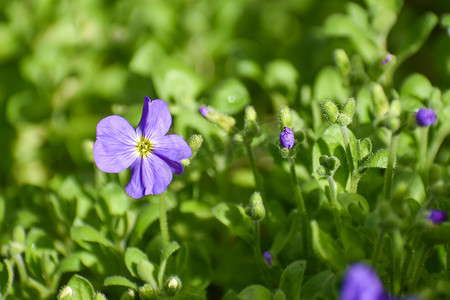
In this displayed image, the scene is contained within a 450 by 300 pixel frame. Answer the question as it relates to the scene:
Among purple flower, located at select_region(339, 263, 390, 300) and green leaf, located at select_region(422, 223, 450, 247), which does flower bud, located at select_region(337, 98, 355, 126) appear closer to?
green leaf, located at select_region(422, 223, 450, 247)

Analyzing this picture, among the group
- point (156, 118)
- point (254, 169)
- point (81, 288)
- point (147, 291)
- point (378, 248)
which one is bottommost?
point (81, 288)

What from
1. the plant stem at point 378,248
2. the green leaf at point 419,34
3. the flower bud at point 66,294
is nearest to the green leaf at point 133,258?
the flower bud at point 66,294

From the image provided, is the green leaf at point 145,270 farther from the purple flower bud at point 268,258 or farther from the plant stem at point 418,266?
the plant stem at point 418,266

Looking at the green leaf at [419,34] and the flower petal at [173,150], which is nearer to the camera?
the flower petal at [173,150]

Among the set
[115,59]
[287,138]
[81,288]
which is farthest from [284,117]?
[115,59]

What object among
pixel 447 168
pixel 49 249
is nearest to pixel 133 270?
pixel 49 249

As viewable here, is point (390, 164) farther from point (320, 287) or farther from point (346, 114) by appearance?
point (320, 287)
